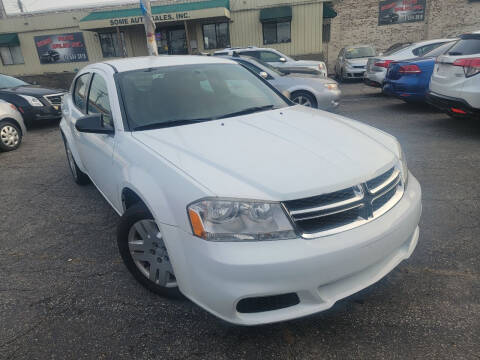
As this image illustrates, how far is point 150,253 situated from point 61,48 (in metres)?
25.0

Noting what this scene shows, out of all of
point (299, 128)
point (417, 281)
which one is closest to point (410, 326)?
point (417, 281)

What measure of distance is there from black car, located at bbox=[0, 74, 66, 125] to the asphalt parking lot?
5.87 metres

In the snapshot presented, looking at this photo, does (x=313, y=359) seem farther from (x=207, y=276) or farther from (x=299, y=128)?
(x=299, y=128)

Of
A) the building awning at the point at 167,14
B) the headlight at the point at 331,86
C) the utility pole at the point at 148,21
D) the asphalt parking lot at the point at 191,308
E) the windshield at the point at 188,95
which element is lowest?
the asphalt parking lot at the point at 191,308

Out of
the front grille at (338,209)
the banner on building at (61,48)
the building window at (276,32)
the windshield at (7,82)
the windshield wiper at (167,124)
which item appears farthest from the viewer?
the banner on building at (61,48)

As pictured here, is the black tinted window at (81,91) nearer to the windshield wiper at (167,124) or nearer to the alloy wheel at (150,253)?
the windshield wiper at (167,124)

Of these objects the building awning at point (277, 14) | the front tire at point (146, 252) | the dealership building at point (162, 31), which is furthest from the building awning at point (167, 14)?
the front tire at point (146, 252)

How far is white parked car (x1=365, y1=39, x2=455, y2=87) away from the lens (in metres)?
9.11

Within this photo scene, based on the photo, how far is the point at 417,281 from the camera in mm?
2477

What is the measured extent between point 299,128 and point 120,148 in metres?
1.36

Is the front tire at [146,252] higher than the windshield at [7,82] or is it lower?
lower

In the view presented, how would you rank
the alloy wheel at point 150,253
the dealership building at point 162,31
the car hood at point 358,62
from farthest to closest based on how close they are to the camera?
the dealership building at point 162,31 < the car hood at point 358,62 < the alloy wheel at point 150,253

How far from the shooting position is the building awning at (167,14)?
19.2 meters

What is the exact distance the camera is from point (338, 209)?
1877mm
